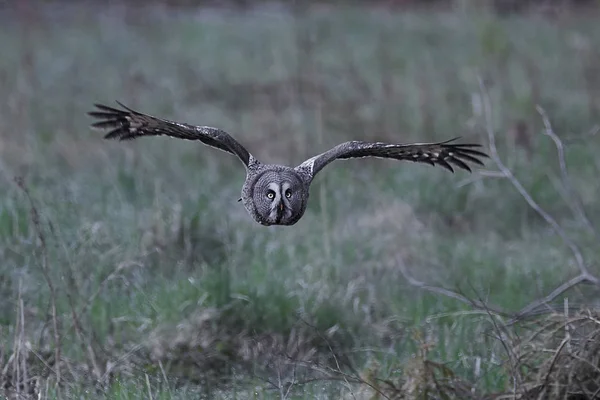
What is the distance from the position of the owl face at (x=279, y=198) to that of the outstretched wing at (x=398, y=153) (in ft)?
0.59

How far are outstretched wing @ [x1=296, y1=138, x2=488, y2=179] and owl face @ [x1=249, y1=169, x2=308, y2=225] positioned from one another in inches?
7.1

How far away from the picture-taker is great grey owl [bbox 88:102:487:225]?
210 inches

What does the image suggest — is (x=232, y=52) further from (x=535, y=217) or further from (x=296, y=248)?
(x=296, y=248)

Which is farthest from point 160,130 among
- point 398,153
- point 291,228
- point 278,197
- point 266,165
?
point 291,228

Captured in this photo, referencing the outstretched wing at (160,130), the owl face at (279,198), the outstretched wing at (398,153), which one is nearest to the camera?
the owl face at (279,198)

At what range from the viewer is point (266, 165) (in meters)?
5.73

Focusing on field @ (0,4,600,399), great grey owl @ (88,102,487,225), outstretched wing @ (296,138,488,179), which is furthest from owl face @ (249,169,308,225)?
field @ (0,4,600,399)

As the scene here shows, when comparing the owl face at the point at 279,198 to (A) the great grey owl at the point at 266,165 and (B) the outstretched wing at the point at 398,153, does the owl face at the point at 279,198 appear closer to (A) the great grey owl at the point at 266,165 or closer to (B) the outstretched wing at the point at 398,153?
(A) the great grey owl at the point at 266,165

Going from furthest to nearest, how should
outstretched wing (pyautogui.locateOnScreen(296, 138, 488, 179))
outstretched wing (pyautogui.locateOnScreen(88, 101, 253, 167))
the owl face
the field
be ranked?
the field
outstretched wing (pyautogui.locateOnScreen(296, 138, 488, 179))
outstretched wing (pyautogui.locateOnScreen(88, 101, 253, 167))
the owl face

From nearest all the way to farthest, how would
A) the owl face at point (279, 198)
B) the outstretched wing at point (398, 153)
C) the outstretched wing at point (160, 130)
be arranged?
the owl face at point (279, 198) < the outstretched wing at point (160, 130) < the outstretched wing at point (398, 153)

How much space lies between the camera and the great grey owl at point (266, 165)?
5.34 meters

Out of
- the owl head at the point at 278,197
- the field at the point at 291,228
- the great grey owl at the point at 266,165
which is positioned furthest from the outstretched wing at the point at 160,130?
the field at the point at 291,228

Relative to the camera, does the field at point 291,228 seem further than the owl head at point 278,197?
Yes

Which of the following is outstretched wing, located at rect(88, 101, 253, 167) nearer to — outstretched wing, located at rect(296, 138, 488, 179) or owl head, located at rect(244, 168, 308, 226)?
owl head, located at rect(244, 168, 308, 226)
